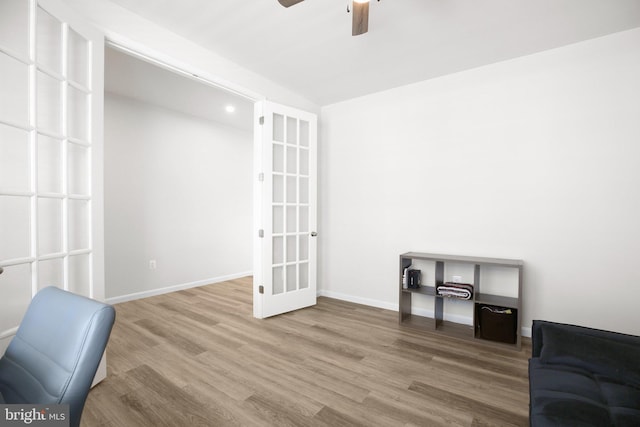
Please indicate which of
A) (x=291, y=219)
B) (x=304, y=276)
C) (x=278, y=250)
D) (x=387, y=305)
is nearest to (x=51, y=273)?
(x=278, y=250)

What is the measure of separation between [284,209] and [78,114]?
206 centimetres

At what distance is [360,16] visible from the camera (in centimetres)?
173

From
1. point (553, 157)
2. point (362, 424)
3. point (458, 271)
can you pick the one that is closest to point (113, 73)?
point (362, 424)

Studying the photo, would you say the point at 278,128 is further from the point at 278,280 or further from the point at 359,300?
the point at 359,300

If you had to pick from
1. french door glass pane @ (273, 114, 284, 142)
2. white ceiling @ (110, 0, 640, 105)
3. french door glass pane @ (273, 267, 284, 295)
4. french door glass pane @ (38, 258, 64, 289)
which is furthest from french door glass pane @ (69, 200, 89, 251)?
french door glass pane @ (273, 114, 284, 142)

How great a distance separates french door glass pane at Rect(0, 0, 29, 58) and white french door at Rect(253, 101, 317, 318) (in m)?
1.96

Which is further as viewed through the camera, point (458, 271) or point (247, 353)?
point (458, 271)

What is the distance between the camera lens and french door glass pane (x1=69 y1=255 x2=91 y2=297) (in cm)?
190

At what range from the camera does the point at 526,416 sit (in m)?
1.72

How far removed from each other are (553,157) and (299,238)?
274cm

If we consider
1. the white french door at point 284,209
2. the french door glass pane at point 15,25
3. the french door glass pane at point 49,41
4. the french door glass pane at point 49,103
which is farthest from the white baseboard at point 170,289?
the french door glass pane at point 15,25

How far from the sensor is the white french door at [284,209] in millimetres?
3320

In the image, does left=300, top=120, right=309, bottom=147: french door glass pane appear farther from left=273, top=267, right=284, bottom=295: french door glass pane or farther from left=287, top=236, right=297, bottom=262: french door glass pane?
left=273, top=267, right=284, bottom=295: french door glass pane

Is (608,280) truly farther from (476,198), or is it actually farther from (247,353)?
(247,353)
